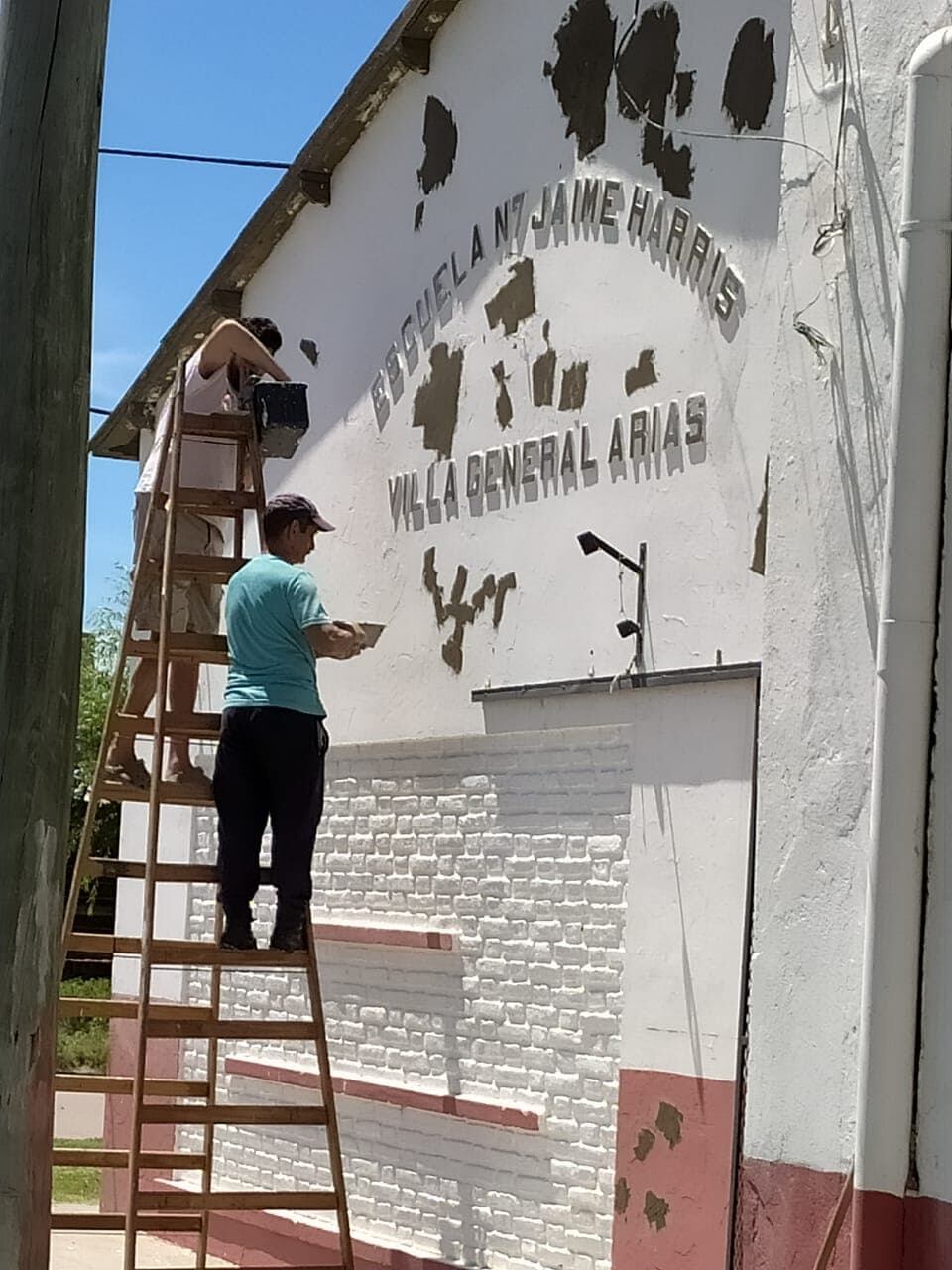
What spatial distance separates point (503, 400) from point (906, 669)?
465cm

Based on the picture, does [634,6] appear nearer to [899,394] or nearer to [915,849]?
[899,394]

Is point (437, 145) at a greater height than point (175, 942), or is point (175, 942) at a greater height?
point (437, 145)

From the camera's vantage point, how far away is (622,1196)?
8.42 m

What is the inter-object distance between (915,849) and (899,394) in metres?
1.27

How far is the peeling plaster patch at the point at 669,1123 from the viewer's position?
8.12m

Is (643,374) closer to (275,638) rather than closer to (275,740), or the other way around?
(275,638)

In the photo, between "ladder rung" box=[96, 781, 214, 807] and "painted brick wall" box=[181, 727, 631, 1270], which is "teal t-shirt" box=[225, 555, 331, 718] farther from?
"painted brick wall" box=[181, 727, 631, 1270]

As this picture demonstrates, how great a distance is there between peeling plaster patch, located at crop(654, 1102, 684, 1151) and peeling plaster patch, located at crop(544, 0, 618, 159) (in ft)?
14.0

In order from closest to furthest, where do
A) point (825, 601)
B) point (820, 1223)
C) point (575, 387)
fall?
point (820, 1223) → point (825, 601) → point (575, 387)

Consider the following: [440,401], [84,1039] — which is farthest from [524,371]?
[84,1039]

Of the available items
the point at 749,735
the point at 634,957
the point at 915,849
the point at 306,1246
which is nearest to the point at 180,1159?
the point at 306,1246

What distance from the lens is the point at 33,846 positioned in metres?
5.40

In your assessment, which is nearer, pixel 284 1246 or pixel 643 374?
pixel 643 374

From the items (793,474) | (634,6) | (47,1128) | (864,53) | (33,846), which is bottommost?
(47,1128)
